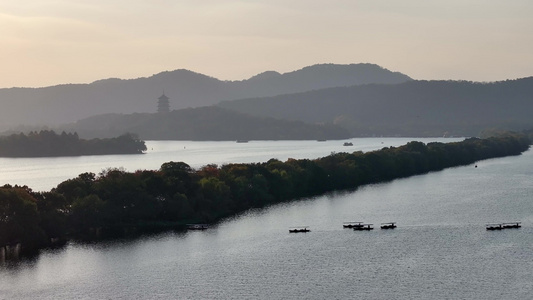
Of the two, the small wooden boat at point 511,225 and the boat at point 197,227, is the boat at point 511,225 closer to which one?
the small wooden boat at point 511,225

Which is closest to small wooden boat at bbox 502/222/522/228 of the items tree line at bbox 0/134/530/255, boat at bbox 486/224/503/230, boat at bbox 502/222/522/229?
boat at bbox 502/222/522/229

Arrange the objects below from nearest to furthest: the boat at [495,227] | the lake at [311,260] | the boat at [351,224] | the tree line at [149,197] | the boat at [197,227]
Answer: the lake at [311,260] < the tree line at [149,197] < the boat at [495,227] < the boat at [197,227] < the boat at [351,224]

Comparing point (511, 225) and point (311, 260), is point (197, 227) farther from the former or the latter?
point (511, 225)

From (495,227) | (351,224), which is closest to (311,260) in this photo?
(351,224)

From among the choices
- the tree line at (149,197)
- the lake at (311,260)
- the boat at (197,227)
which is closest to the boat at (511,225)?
the lake at (311,260)

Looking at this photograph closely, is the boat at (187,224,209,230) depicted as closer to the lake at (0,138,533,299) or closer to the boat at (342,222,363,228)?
the lake at (0,138,533,299)

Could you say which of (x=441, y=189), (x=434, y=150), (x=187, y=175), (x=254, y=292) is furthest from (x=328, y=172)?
(x=254, y=292)

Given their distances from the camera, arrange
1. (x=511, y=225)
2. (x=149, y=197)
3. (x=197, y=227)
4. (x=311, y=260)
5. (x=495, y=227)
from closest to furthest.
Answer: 1. (x=311, y=260)
2. (x=495, y=227)
3. (x=511, y=225)
4. (x=197, y=227)
5. (x=149, y=197)
